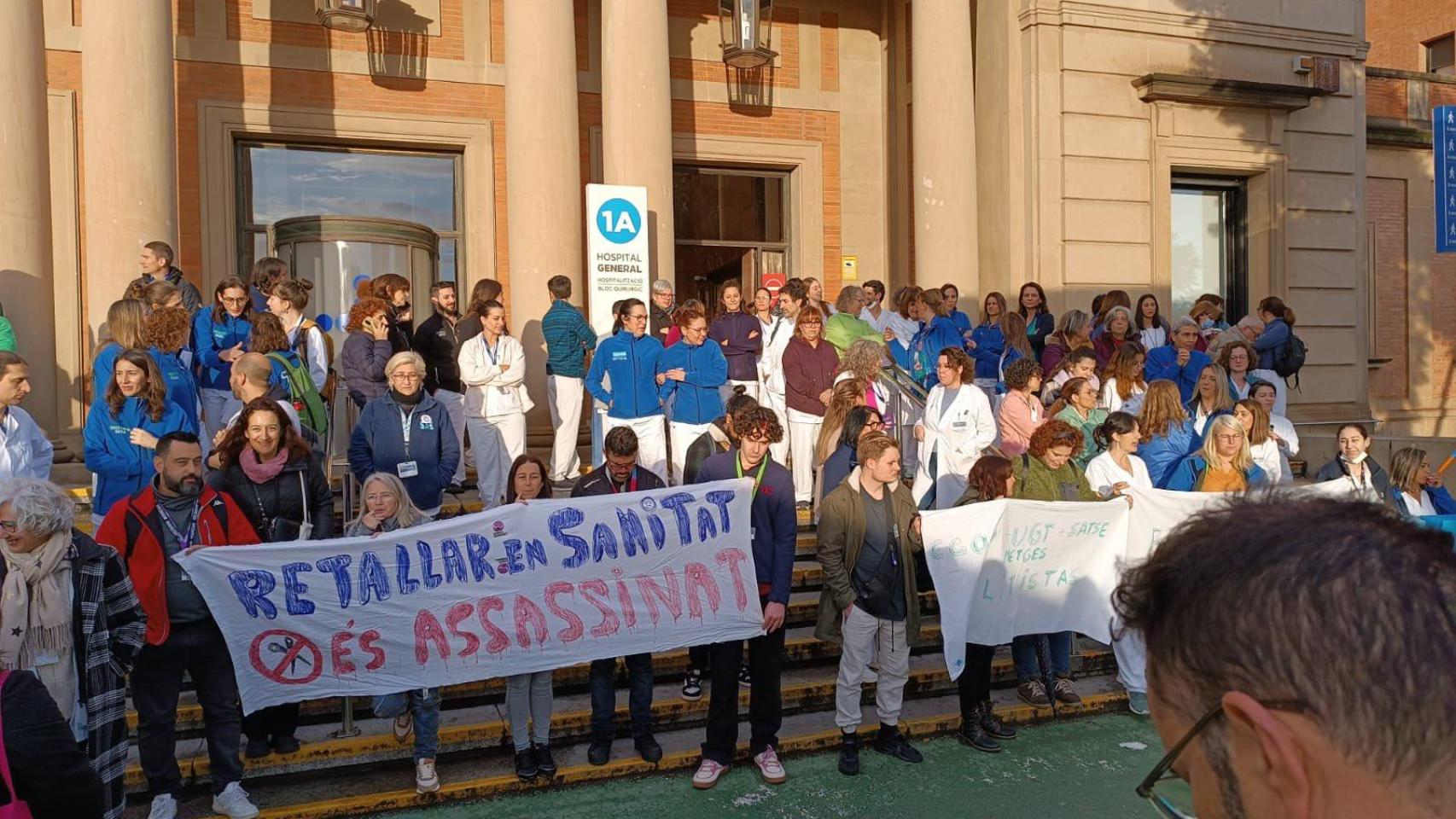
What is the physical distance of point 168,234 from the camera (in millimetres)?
10711

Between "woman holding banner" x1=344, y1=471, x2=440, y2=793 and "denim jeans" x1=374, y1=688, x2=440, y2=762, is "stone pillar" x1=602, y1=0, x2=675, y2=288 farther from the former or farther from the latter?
"denim jeans" x1=374, y1=688, x2=440, y2=762

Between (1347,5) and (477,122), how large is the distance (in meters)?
14.3

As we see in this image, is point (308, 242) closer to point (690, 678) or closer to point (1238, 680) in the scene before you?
point (690, 678)

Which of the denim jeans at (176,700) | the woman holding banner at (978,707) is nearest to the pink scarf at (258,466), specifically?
the denim jeans at (176,700)

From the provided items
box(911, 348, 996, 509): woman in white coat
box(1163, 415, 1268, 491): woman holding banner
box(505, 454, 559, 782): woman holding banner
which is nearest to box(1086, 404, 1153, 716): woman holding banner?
box(1163, 415, 1268, 491): woman holding banner

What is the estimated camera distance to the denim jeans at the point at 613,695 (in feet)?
20.4

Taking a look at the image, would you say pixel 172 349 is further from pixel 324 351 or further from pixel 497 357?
pixel 497 357

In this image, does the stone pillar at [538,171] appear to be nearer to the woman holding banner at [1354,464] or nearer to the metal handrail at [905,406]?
the metal handrail at [905,406]

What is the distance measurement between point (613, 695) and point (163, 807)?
8.01 ft

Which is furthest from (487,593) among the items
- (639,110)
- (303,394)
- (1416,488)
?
(639,110)

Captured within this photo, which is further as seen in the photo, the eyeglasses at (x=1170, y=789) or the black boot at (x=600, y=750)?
the black boot at (x=600, y=750)

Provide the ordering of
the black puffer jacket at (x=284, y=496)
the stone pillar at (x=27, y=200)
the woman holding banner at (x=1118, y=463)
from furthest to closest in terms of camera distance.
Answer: the stone pillar at (x=27, y=200) < the woman holding banner at (x=1118, y=463) < the black puffer jacket at (x=284, y=496)

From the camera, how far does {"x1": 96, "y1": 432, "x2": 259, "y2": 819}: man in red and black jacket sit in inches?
209

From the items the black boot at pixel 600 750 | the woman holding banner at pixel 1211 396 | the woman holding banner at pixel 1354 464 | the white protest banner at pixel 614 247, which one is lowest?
the black boot at pixel 600 750
